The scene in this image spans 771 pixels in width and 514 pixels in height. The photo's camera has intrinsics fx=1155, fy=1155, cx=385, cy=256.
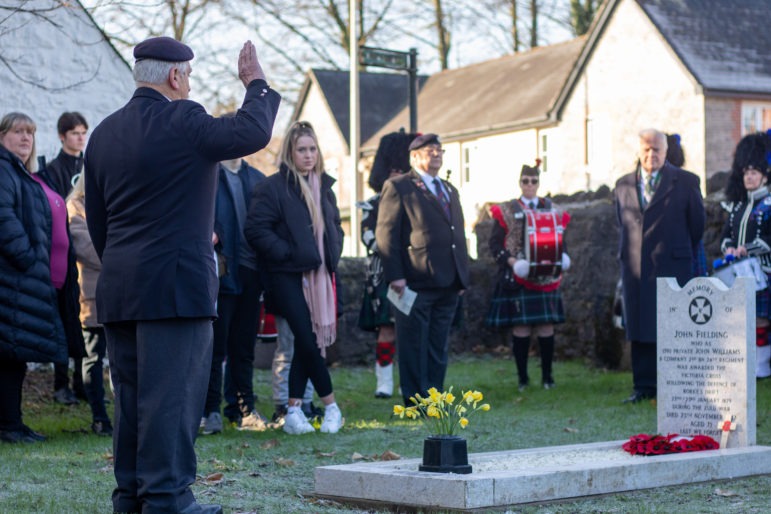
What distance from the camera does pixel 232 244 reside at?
8578mm

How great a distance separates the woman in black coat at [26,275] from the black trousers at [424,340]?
8.92ft

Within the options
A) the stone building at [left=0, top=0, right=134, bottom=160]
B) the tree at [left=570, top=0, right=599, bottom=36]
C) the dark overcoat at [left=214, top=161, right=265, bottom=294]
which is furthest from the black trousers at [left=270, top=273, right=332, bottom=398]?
the tree at [left=570, top=0, right=599, bottom=36]

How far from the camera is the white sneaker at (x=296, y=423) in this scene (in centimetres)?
820

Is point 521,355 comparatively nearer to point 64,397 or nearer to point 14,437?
point 64,397

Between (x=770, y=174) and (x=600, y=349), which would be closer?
(x=770, y=174)

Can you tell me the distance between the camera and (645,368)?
9.98m

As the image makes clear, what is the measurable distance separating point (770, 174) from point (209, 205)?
7.33 m

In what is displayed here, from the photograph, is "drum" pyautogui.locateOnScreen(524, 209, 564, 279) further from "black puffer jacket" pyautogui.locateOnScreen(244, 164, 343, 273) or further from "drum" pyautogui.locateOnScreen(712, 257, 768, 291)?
"black puffer jacket" pyautogui.locateOnScreen(244, 164, 343, 273)

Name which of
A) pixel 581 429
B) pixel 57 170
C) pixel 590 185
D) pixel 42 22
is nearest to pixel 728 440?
pixel 581 429

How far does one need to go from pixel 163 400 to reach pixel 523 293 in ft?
22.6

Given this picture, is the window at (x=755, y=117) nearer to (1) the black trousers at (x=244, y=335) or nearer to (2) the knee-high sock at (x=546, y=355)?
(2) the knee-high sock at (x=546, y=355)

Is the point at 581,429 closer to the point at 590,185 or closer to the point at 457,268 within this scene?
the point at 457,268

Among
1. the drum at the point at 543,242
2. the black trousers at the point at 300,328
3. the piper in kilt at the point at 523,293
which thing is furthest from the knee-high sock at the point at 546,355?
the black trousers at the point at 300,328

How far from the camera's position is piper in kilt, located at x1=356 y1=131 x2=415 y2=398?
1078cm
